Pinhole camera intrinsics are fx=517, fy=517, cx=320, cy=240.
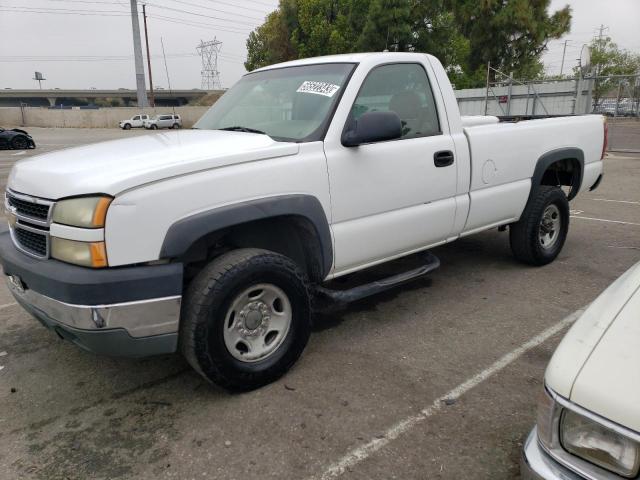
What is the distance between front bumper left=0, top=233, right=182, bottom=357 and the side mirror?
134 centimetres

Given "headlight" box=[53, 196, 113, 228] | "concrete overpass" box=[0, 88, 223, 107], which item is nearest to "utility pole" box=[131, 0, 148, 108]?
"headlight" box=[53, 196, 113, 228]

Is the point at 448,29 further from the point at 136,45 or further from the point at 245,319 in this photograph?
the point at 245,319

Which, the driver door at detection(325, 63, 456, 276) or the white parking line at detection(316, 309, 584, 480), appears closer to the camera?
the white parking line at detection(316, 309, 584, 480)

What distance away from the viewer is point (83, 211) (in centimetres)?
244

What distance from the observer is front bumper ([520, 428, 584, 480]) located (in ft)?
5.09

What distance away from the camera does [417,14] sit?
27.9 m

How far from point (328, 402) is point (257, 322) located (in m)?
0.60

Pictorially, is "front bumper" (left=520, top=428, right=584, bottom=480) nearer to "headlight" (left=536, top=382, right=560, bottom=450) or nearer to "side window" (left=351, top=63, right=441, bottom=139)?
"headlight" (left=536, top=382, right=560, bottom=450)

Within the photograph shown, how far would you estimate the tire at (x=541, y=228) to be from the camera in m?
4.80

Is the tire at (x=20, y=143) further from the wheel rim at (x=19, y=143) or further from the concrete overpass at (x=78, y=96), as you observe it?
the concrete overpass at (x=78, y=96)

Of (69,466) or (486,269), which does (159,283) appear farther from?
(486,269)

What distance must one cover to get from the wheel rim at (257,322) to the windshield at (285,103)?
982 millimetres

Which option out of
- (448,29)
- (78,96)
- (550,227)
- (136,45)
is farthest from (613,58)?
(78,96)

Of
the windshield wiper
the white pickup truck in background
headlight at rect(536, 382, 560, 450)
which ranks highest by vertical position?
the windshield wiper
